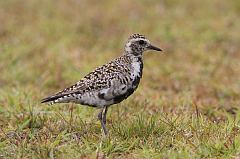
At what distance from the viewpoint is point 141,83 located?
10.5 meters

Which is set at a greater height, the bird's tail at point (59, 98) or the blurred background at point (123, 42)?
the blurred background at point (123, 42)

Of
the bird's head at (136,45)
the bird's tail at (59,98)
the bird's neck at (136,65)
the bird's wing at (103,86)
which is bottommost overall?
the bird's tail at (59,98)

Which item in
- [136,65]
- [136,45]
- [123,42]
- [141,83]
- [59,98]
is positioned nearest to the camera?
[59,98]

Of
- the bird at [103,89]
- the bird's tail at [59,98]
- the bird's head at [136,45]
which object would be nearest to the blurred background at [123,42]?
the bird's head at [136,45]

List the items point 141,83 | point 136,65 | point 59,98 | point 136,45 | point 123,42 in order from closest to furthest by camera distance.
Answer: point 59,98
point 136,65
point 136,45
point 141,83
point 123,42

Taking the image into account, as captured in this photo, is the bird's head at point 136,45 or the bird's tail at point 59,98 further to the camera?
the bird's head at point 136,45

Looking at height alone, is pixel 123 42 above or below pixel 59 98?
above

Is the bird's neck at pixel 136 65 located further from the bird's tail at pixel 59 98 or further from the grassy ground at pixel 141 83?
the bird's tail at pixel 59 98

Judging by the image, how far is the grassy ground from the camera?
6.55 metres

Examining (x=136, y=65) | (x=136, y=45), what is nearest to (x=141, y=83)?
(x=136, y=45)

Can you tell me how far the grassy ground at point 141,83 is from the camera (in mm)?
6547

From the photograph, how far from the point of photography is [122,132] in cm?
686

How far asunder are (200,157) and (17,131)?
2.15m

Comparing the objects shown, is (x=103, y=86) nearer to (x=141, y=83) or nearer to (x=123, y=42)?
(x=141, y=83)
